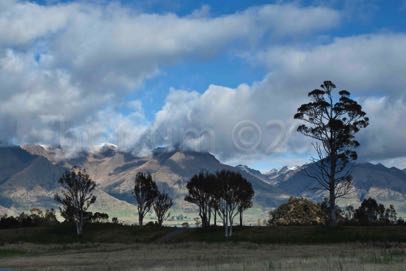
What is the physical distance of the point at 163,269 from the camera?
1527 inches

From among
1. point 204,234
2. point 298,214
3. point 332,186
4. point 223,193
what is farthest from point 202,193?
point 298,214

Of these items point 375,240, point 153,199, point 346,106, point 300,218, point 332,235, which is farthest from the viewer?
point 300,218

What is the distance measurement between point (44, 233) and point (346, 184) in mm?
58557

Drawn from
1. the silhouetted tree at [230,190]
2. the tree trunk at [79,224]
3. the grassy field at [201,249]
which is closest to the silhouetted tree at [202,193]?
the silhouetted tree at [230,190]

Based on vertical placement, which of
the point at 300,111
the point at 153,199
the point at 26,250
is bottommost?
the point at 26,250

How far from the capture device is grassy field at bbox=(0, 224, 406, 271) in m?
41.8

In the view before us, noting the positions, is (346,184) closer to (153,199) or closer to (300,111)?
(300,111)

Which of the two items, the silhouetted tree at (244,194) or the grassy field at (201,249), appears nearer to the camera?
the grassy field at (201,249)

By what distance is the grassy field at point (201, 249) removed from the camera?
137 ft

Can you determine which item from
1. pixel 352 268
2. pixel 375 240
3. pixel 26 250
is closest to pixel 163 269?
pixel 352 268

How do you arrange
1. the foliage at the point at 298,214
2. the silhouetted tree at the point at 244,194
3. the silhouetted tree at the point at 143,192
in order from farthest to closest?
the foliage at the point at 298,214 → the silhouetted tree at the point at 143,192 → the silhouetted tree at the point at 244,194

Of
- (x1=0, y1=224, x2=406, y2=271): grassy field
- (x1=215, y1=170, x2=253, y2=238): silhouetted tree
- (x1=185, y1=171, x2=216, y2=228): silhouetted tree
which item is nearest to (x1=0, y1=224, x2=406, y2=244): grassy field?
(x1=0, y1=224, x2=406, y2=271): grassy field

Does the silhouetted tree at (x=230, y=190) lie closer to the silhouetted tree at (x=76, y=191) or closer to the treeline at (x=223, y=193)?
the treeline at (x=223, y=193)

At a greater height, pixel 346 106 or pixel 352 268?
pixel 346 106
